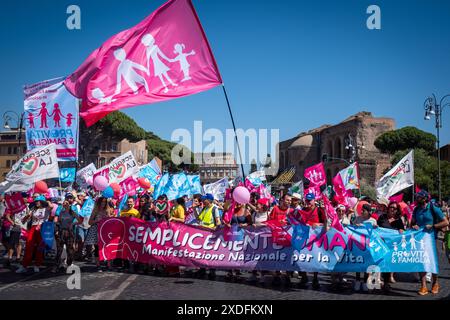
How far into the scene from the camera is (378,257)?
7.43m

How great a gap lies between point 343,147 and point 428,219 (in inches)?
2771

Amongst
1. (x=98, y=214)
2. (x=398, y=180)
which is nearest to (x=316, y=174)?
(x=398, y=180)

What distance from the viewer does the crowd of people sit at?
24.8 ft

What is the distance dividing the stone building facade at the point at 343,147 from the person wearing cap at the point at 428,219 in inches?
1703

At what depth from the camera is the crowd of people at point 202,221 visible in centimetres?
757

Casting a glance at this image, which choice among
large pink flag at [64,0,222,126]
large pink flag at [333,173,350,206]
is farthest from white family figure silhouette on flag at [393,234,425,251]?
large pink flag at [333,173,350,206]

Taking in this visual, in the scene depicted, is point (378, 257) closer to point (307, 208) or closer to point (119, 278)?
point (307, 208)

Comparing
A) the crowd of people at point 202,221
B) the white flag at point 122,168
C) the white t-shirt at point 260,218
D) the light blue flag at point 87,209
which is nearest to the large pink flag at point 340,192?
the crowd of people at point 202,221

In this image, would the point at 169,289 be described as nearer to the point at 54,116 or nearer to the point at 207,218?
the point at 207,218

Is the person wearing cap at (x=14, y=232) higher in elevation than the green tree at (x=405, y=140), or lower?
lower

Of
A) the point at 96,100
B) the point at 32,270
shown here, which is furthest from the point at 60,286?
the point at 96,100

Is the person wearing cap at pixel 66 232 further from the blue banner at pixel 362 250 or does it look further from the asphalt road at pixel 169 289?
the blue banner at pixel 362 250

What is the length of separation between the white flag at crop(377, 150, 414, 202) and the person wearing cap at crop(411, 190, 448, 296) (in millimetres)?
7324

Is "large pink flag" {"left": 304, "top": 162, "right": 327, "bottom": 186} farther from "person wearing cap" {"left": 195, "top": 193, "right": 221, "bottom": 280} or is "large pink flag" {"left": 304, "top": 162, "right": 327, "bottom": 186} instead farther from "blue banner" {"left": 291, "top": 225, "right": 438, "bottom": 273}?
"blue banner" {"left": 291, "top": 225, "right": 438, "bottom": 273}
